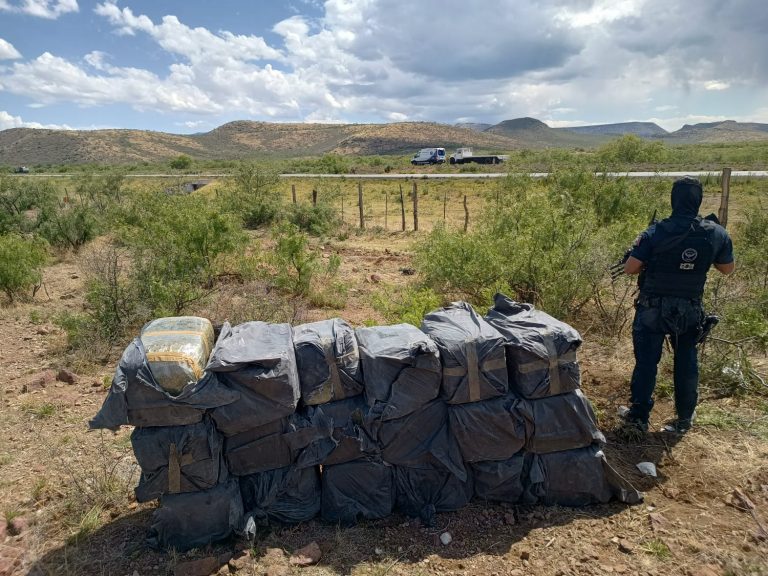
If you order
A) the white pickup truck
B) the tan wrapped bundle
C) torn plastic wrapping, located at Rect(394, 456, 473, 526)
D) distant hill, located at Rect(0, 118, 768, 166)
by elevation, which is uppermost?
distant hill, located at Rect(0, 118, 768, 166)

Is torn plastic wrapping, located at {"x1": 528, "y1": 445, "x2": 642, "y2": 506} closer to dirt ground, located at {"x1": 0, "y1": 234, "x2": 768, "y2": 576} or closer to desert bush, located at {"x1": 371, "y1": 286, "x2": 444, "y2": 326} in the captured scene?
dirt ground, located at {"x1": 0, "y1": 234, "x2": 768, "y2": 576}

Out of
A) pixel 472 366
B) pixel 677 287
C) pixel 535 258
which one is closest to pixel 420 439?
pixel 472 366

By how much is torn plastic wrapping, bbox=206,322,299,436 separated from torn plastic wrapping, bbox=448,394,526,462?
1002 millimetres

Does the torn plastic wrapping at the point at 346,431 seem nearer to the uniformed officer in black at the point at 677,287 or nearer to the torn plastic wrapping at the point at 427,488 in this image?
the torn plastic wrapping at the point at 427,488

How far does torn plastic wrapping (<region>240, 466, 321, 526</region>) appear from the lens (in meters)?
3.05

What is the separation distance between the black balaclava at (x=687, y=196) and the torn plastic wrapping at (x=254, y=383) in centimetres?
297

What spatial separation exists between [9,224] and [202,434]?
Answer: 12.4 meters

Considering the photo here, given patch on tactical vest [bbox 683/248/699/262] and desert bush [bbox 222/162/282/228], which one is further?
desert bush [bbox 222/162/282/228]

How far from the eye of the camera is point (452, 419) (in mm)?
3098

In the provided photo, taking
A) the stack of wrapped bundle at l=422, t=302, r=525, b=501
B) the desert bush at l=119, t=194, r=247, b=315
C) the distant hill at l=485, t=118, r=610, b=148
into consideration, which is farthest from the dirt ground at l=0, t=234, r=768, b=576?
the distant hill at l=485, t=118, r=610, b=148

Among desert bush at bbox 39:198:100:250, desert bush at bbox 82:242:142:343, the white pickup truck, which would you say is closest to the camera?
desert bush at bbox 82:242:142:343

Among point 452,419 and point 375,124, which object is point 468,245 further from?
point 375,124

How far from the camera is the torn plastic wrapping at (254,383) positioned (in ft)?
9.27

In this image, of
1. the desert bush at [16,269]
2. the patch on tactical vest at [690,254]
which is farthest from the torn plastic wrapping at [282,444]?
the desert bush at [16,269]
